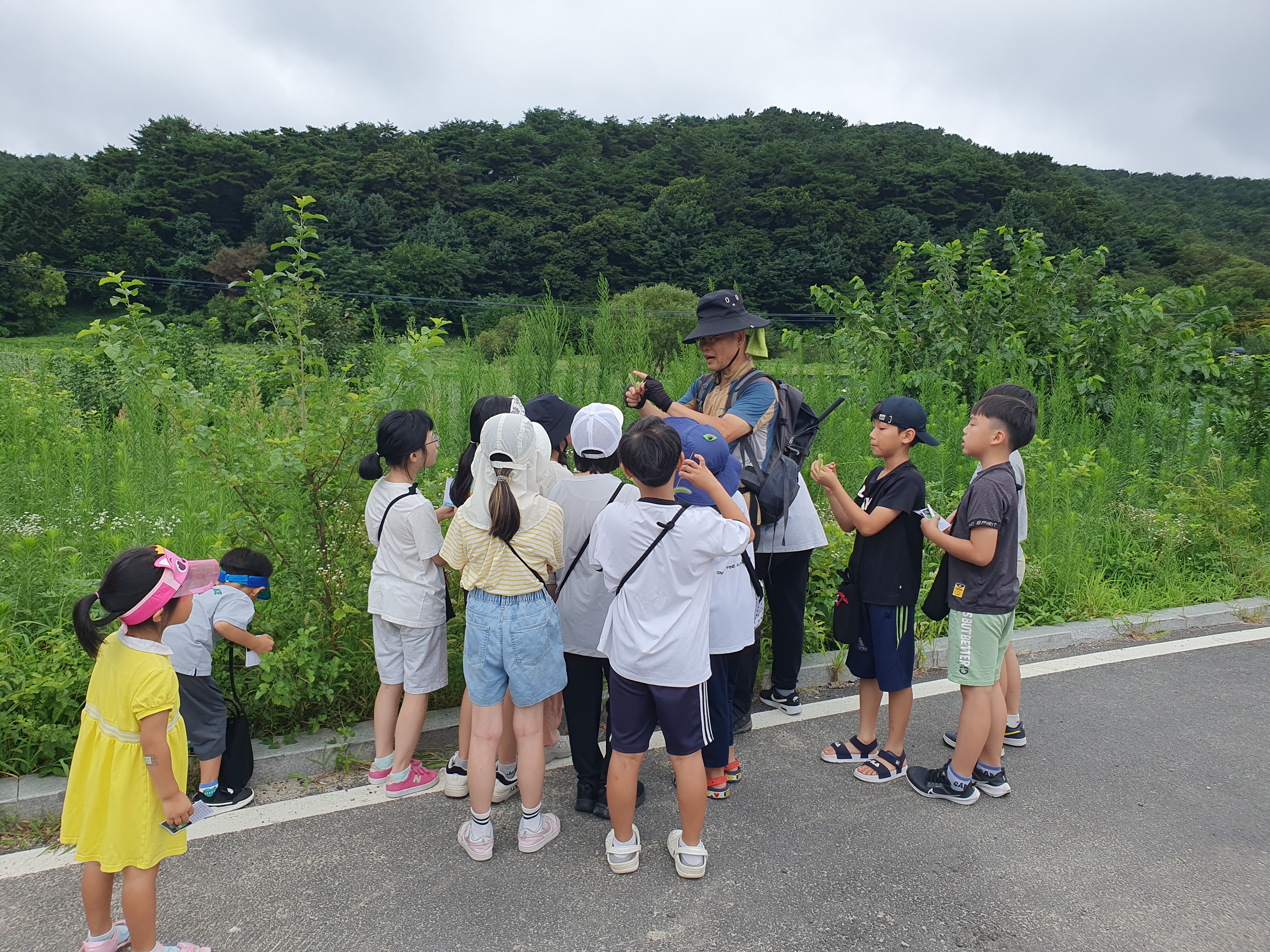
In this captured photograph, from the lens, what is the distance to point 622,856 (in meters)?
2.91

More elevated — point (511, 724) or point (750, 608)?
point (750, 608)

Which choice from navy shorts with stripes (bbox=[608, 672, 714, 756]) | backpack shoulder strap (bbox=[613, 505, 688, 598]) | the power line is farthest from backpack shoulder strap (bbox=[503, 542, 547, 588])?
the power line

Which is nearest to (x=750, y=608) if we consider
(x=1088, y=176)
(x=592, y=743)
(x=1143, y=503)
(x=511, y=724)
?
(x=592, y=743)

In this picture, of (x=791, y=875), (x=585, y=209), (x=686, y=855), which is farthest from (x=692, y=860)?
(x=585, y=209)

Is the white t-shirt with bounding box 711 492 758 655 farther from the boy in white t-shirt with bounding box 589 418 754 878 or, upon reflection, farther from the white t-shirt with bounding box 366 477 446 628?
the white t-shirt with bounding box 366 477 446 628

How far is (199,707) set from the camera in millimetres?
3162

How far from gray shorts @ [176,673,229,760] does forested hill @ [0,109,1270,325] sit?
30304 mm

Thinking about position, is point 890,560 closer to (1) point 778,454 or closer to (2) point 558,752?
(1) point 778,454

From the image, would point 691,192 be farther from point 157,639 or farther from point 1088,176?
point 157,639

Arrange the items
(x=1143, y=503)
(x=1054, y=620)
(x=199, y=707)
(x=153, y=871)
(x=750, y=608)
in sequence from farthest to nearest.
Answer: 1. (x=1143, y=503)
2. (x=1054, y=620)
3. (x=750, y=608)
4. (x=199, y=707)
5. (x=153, y=871)

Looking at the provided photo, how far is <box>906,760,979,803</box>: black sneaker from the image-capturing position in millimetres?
3412

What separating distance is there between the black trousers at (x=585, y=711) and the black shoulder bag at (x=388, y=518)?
0.59 m

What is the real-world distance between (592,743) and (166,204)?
47523 millimetres

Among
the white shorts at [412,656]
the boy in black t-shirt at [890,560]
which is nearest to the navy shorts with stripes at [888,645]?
the boy in black t-shirt at [890,560]
